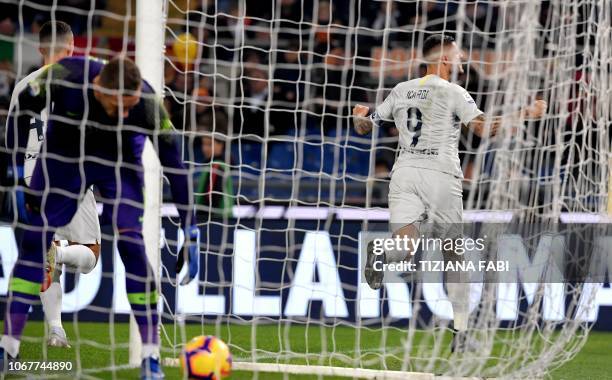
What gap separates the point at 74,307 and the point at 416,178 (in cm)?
337

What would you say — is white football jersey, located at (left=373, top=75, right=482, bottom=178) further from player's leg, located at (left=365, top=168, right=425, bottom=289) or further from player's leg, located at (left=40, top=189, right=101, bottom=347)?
player's leg, located at (left=40, top=189, right=101, bottom=347)

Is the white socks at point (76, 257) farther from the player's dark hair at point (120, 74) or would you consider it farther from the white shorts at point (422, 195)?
the white shorts at point (422, 195)

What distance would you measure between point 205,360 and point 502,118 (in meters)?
2.06

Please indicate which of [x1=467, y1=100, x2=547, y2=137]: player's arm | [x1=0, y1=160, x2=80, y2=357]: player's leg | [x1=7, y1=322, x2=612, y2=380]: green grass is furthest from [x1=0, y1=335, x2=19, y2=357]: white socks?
[x1=467, y1=100, x2=547, y2=137]: player's arm

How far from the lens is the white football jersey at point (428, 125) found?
23.1ft

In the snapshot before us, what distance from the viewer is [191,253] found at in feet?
18.3

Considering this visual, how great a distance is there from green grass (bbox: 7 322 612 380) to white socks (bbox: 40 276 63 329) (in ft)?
0.67

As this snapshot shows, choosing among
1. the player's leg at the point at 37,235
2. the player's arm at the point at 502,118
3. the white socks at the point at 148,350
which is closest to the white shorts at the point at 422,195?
the player's arm at the point at 502,118

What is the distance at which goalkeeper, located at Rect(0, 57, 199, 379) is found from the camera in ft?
18.0

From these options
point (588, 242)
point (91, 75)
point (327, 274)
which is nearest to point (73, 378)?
point (91, 75)

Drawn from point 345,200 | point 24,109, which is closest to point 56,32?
point 24,109

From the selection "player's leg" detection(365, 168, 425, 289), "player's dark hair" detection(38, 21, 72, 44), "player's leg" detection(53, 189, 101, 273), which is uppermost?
"player's dark hair" detection(38, 21, 72, 44)

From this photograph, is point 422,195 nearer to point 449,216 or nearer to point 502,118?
point 449,216

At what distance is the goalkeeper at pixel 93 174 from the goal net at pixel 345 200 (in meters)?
0.48
